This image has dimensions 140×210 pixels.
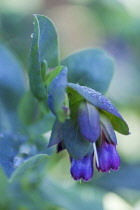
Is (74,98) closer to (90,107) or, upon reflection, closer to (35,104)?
(90,107)

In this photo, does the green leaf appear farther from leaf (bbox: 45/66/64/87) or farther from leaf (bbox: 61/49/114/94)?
leaf (bbox: 45/66/64/87)

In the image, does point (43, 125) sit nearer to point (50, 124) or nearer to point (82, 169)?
point (50, 124)

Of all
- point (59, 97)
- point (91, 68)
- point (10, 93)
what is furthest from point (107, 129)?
point (10, 93)

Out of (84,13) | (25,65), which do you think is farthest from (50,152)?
(84,13)

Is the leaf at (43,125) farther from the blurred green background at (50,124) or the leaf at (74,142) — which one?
the leaf at (74,142)

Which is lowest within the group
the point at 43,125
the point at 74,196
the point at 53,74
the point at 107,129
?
the point at 74,196

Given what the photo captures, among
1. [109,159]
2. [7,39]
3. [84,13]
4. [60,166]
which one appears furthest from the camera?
[84,13]
